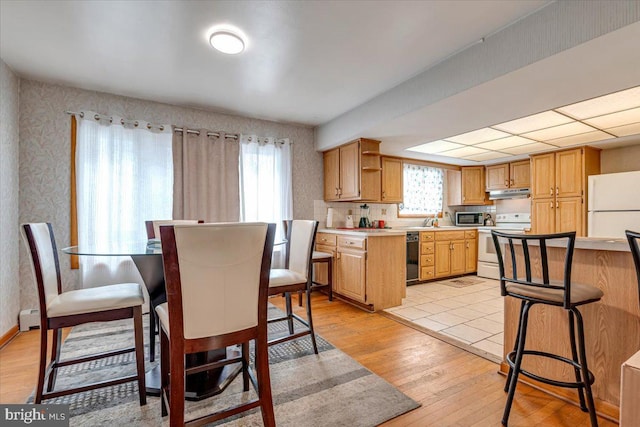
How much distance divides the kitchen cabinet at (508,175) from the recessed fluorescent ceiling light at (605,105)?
206 cm

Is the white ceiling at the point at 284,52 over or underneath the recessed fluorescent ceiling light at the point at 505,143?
over

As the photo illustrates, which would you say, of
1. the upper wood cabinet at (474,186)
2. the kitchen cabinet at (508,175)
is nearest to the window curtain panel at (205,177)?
the upper wood cabinet at (474,186)

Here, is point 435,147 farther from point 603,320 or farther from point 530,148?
point 603,320

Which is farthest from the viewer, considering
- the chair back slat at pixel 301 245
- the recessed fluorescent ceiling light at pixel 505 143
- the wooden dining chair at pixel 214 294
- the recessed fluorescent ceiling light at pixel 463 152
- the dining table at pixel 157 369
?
the recessed fluorescent ceiling light at pixel 463 152

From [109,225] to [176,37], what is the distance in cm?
205

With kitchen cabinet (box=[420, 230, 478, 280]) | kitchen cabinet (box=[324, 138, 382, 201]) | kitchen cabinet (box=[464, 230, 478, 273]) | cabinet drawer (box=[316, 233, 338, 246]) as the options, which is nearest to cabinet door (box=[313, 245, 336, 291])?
cabinet drawer (box=[316, 233, 338, 246])

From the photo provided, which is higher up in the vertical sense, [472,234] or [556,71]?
[556,71]

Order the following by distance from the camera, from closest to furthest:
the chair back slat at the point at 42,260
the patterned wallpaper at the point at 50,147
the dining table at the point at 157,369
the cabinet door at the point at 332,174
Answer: the chair back slat at the point at 42,260 < the dining table at the point at 157,369 < the patterned wallpaper at the point at 50,147 < the cabinet door at the point at 332,174

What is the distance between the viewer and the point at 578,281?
173cm

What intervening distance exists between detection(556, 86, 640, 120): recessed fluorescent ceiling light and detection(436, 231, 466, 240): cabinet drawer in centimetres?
234

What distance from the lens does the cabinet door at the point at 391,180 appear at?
4.61m

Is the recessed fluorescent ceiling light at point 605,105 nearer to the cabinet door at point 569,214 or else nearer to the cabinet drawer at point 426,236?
the cabinet door at point 569,214

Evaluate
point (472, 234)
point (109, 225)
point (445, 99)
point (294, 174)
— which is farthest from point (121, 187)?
point (472, 234)

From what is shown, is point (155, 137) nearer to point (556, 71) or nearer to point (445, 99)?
point (445, 99)
